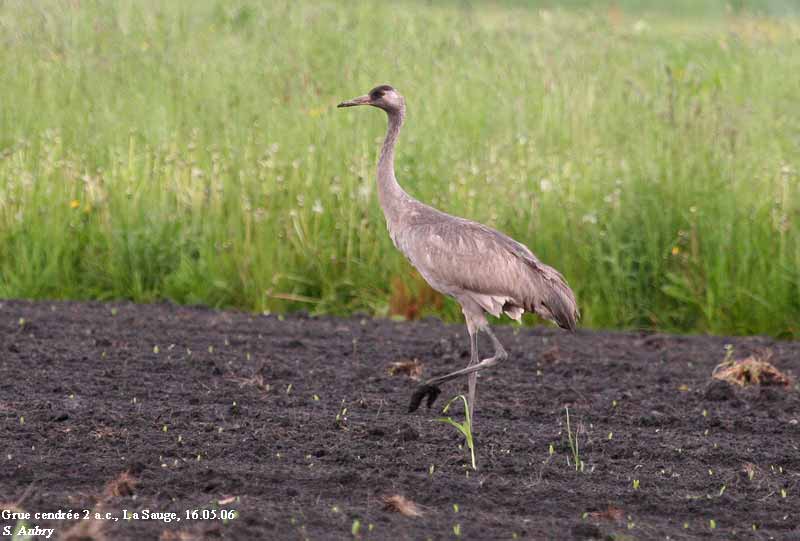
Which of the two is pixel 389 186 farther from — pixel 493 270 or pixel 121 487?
pixel 121 487

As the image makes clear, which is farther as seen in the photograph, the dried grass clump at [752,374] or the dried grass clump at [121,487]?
the dried grass clump at [752,374]

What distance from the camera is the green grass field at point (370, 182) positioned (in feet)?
29.9

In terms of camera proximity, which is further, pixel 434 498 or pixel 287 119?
pixel 287 119

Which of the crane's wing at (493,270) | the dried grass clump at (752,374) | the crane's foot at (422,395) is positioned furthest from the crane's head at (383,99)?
the dried grass clump at (752,374)

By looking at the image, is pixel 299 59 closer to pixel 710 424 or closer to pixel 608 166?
pixel 608 166

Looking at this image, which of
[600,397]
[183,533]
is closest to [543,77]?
[600,397]

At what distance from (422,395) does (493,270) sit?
691 millimetres

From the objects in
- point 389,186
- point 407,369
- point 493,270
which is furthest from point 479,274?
point 407,369

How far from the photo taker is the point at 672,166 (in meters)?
9.53

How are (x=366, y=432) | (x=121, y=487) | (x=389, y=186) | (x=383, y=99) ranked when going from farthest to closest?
(x=383, y=99), (x=389, y=186), (x=366, y=432), (x=121, y=487)

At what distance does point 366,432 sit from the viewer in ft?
19.3

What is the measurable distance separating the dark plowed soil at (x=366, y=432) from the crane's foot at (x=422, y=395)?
0.12m

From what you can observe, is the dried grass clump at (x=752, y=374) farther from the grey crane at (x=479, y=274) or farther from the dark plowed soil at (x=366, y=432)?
the grey crane at (x=479, y=274)

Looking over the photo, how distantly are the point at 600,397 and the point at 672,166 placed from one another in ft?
10.4
